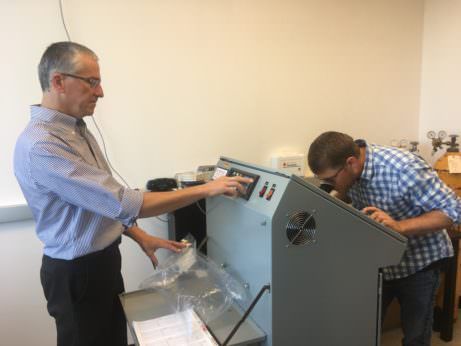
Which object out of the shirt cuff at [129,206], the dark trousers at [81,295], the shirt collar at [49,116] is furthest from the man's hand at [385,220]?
the shirt collar at [49,116]

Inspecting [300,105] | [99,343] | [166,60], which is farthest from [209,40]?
[99,343]

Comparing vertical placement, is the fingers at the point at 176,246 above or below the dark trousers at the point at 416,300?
above

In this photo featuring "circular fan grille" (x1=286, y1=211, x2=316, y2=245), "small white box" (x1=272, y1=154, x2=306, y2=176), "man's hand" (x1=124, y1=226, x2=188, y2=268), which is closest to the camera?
"circular fan grille" (x1=286, y1=211, x2=316, y2=245)

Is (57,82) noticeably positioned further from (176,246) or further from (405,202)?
(405,202)

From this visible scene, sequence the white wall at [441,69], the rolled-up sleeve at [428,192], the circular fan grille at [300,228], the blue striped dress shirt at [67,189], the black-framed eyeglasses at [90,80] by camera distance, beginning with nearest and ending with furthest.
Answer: the circular fan grille at [300,228] → the blue striped dress shirt at [67,189] → the black-framed eyeglasses at [90,80] → the rolled-up sleeve at [428,192] → the white wall at [441,69]

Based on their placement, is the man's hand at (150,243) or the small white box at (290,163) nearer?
the man's hand at (150,243)

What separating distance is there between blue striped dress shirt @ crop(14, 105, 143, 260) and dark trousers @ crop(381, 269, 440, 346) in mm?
1100

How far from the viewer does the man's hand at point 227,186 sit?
1.19 metres

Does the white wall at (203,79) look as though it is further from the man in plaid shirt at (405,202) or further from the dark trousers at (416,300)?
the dark trousers at (416,300)

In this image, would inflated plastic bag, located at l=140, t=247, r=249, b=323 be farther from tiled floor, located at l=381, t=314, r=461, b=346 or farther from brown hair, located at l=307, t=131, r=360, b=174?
tiled floor, located at l=381, t=314, r=461, b=346

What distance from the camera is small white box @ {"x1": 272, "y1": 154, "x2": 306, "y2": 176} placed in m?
2.55

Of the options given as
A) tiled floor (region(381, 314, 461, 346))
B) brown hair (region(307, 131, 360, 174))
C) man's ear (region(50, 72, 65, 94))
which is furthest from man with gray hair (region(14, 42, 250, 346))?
tiled floor (region(381, 314, 461, 346))

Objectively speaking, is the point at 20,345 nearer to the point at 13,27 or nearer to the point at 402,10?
the point at 13,27

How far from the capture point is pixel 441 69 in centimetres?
289
